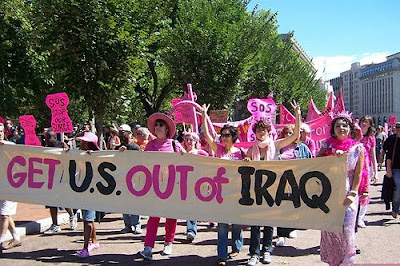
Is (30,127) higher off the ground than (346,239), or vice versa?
(30,127)

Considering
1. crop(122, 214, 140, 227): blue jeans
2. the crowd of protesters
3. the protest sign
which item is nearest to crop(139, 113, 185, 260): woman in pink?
the crowd of protesters

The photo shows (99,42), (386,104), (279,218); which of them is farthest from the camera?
(386,104)

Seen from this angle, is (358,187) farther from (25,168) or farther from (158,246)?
(25,168)

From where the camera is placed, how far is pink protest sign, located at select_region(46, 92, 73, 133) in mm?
7586

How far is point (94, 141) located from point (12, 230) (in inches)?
78.8

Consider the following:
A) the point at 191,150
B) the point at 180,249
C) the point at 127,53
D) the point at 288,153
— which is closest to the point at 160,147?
the point at 191,150

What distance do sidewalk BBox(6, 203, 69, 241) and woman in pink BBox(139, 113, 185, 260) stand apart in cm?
242

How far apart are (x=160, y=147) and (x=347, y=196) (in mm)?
2599

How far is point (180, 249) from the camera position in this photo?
683 centimetres

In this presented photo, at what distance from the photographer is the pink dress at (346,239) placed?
4547mm

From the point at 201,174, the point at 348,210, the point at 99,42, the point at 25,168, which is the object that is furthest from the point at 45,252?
the point at 99,42

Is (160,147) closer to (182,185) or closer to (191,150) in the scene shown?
(182,185)

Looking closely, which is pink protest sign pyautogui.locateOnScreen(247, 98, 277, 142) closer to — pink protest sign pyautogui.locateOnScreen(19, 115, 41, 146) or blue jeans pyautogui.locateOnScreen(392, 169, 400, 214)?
blue jeans pyautogui.locateOnScreen(392, 169, 400, 214)

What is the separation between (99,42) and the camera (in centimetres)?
1098
